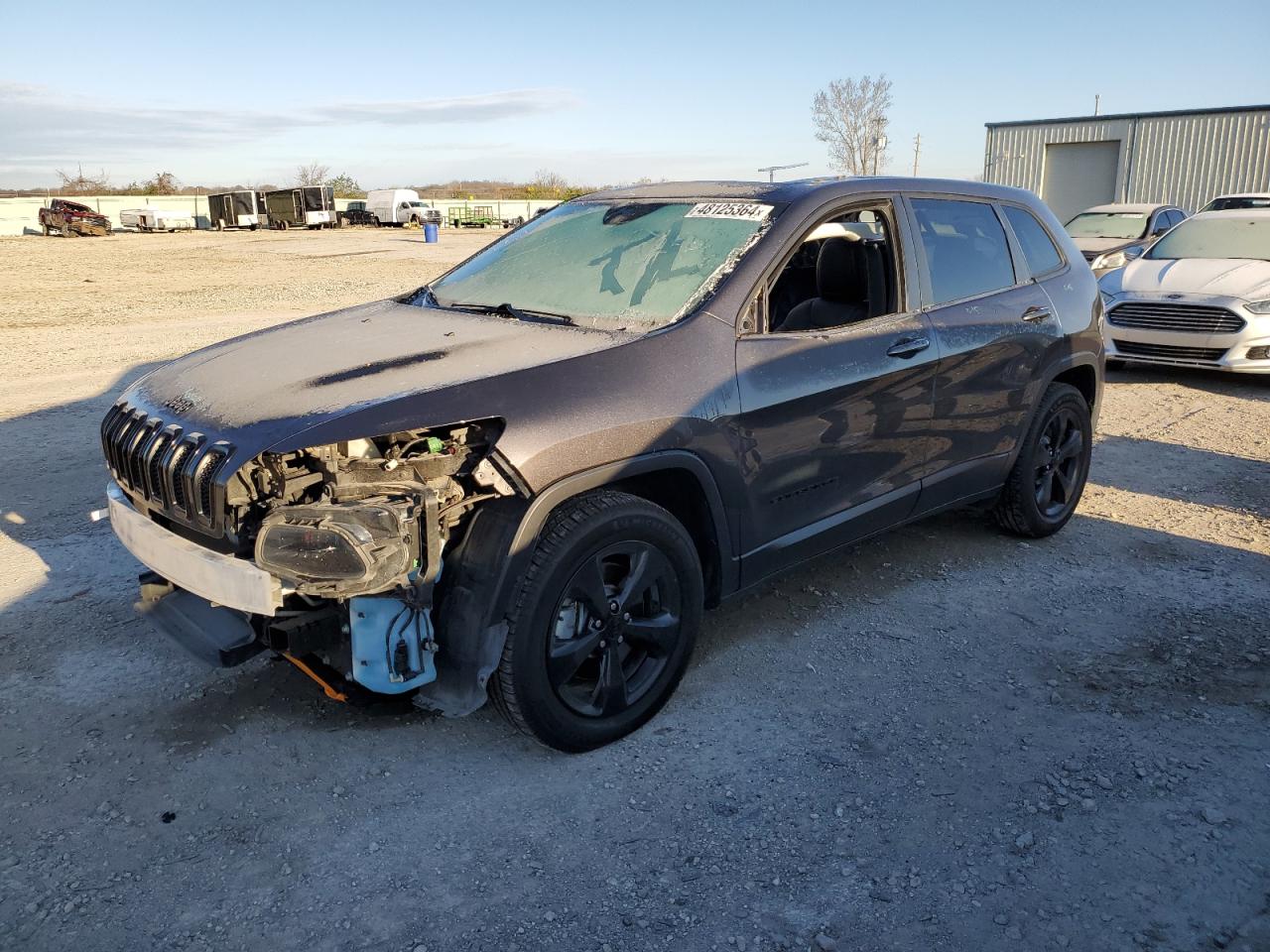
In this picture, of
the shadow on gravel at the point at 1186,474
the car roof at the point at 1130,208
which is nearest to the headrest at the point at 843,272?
the shadow on gravel at the point at 1186,474

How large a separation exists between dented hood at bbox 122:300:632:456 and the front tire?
0.58m

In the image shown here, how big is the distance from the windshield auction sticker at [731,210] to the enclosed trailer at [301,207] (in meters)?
Answer: 52.9

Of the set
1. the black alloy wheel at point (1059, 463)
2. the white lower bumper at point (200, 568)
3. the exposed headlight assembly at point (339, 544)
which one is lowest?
the black alloy wheel at point (1059, 463)

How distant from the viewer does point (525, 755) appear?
334 centimetres

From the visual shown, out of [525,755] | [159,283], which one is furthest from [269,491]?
[159,283]

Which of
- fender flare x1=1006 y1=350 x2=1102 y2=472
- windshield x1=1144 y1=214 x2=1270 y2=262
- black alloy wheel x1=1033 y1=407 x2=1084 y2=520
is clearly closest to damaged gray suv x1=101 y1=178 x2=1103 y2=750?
fender flare x1=1006 y1=350 x2=1102 y2=472

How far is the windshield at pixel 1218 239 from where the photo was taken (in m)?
10.3

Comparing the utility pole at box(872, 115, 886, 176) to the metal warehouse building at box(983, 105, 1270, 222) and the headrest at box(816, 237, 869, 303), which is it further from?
the headrest at box(816, 237, 869, 303)

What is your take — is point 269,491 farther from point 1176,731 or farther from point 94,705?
point 1176,731

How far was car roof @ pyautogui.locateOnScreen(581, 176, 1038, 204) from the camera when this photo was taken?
4.02m

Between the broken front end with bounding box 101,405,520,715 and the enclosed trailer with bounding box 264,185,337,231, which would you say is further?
the enclosed trailer with bounding box 264,185,337,231

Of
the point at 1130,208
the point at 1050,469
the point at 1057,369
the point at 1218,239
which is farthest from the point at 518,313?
the point at 1130,208

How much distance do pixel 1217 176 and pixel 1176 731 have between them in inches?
1241

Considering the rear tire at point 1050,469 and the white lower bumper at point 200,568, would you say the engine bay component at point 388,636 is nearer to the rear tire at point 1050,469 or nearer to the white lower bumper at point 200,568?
the white lower bumper at point 200,568
